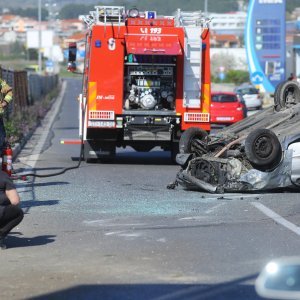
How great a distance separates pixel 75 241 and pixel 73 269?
145cm

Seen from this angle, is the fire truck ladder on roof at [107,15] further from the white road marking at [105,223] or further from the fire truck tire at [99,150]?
the white road marking at [105,223]

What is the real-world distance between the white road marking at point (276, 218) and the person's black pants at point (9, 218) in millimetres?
3140

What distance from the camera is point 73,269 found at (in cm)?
758

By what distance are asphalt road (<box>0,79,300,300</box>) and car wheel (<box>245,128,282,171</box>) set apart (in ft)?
1.65

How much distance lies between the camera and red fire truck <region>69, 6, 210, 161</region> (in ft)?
57.9

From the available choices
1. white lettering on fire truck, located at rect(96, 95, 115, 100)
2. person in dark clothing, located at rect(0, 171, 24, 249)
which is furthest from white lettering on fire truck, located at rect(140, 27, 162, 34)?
person in dark clothing, located at rect(0, 171, 24, 249)

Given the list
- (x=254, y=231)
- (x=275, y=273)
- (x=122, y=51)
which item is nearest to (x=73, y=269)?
(x=254, y=231)

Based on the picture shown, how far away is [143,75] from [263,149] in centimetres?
601

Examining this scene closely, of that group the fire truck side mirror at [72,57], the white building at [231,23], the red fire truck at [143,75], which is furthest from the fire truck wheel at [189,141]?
the white building at [231,23]

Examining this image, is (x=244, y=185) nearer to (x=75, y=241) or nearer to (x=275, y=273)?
(x=75, y=241)

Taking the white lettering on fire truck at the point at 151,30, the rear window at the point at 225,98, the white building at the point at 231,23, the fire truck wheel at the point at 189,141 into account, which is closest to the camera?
the fire truck wheel at the point at 189,141

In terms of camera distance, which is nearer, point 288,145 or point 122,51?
point 288,145

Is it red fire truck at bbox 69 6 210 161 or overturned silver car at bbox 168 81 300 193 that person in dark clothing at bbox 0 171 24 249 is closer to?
overturned silver car at bbox 168 81 300 193

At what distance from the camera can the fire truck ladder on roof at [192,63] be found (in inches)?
699
